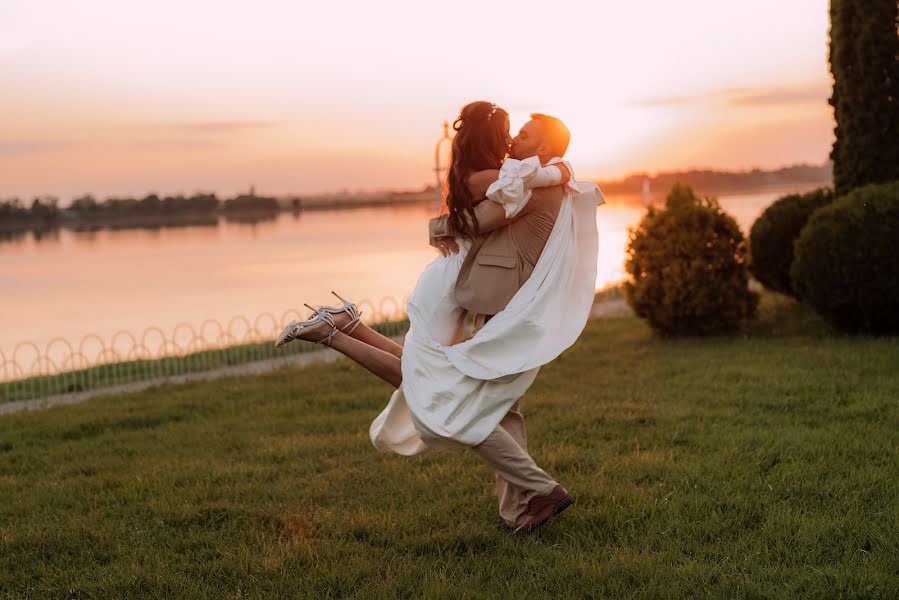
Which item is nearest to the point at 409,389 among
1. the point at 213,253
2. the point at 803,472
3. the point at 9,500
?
the point at 803,472

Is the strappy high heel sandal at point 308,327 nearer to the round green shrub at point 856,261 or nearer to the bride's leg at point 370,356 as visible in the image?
the bride's leg at point 370,356

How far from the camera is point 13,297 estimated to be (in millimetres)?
21938

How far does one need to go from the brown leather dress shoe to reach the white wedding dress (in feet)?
1.41

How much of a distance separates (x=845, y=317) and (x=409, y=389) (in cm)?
635

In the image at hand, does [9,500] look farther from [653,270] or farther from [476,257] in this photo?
[653,270]

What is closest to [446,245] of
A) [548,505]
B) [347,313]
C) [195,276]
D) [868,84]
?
[347,313]

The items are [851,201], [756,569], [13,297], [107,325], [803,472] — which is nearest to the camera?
[756,569]

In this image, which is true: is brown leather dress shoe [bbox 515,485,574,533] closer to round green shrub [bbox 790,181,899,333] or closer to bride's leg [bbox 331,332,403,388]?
bride's leg [bbox 331,332,403,388]

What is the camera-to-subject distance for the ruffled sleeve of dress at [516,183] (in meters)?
3.62

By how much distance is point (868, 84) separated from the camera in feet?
31.0

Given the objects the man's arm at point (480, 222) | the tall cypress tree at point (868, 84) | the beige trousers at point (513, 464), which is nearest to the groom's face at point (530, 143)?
the man's arm at point (480, 222)

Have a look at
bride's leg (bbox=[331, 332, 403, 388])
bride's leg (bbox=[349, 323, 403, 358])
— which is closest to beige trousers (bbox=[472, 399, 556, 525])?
bride's leg (bbox=[331, 332, 403, 388])

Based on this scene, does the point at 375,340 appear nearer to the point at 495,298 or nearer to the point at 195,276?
the point at 495,298

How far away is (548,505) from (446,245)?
129 cm
